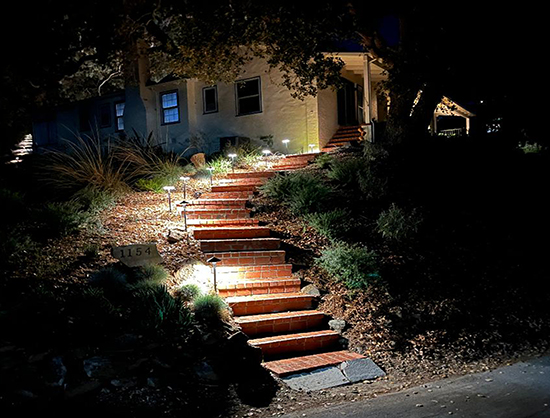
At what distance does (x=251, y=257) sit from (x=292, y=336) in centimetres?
198

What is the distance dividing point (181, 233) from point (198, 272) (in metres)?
1.51

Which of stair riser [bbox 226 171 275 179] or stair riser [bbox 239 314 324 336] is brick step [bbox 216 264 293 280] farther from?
stair riser [bbox 226 171 275 179]

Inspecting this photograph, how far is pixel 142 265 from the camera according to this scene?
21.7 ft

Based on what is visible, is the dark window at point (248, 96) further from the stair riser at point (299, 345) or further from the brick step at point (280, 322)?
the stair riser at point (299, 345)

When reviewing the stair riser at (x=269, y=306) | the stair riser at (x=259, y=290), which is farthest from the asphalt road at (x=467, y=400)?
the stair riser at (x=259, y=290)

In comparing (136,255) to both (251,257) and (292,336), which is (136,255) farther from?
(292,336)

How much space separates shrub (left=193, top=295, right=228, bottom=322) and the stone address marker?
3.27ft

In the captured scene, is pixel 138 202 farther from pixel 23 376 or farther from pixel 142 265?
pixel 23 376

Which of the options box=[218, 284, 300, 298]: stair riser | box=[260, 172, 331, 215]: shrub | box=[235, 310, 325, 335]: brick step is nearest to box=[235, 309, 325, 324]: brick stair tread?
box=[235, 310, 325, 335]: brick step

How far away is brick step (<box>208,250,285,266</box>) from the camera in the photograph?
311 inches

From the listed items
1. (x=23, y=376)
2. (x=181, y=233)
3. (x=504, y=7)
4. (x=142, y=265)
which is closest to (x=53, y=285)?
(x=142, y=265)

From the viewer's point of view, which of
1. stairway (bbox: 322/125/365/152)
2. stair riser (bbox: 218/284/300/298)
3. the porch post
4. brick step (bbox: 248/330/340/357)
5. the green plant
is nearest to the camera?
brick step (bbox: 248/330/340/357)

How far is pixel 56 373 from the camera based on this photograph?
437 cm

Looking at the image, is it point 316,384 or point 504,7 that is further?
point 504,7
